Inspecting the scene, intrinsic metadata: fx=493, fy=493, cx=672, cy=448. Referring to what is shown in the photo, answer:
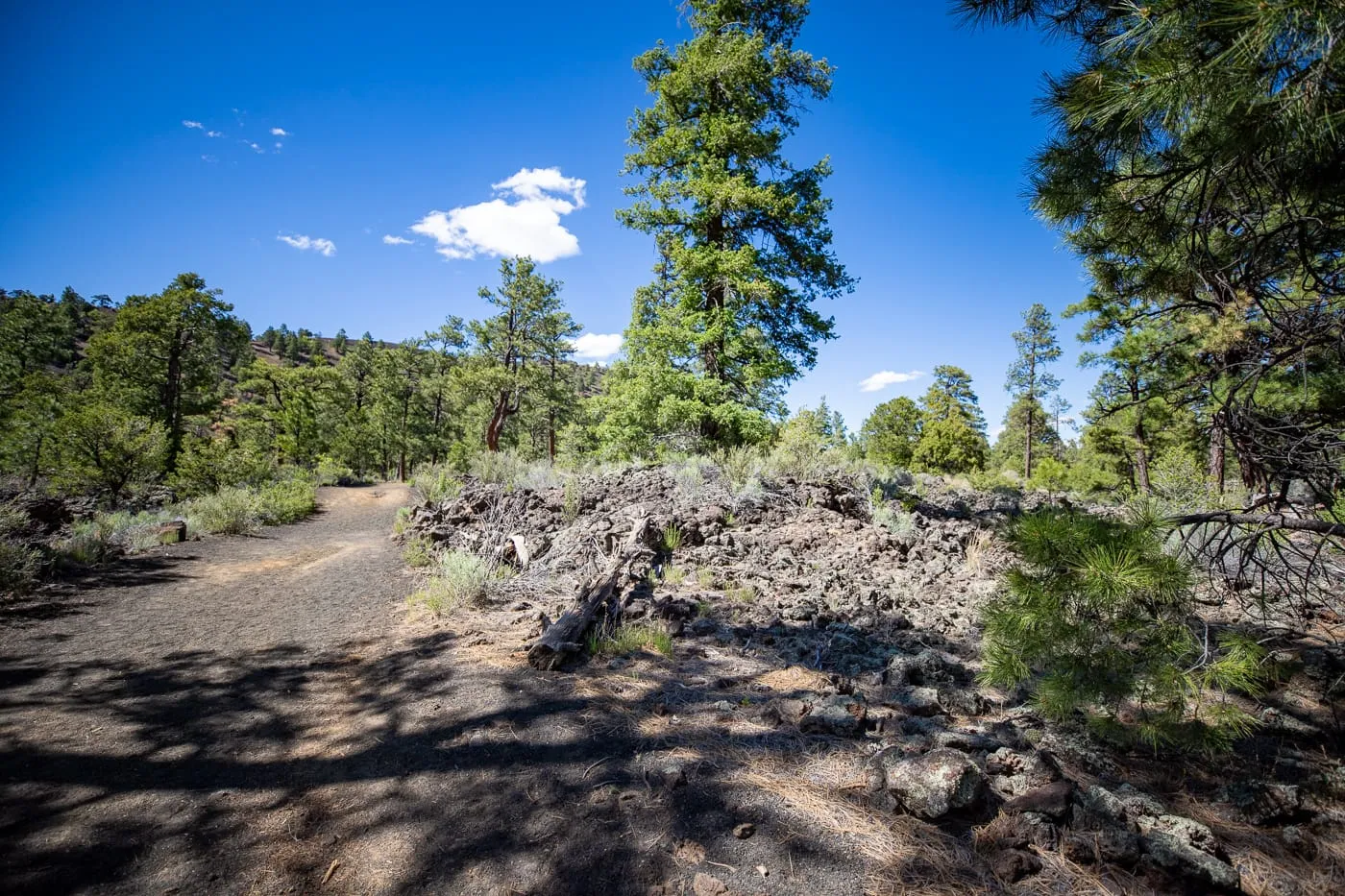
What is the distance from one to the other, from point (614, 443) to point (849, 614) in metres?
7.82

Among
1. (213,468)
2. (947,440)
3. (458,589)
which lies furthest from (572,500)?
(947,440)

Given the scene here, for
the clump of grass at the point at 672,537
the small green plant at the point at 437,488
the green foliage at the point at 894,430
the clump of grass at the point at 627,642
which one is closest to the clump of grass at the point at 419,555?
the small green plant at the point at 437,488

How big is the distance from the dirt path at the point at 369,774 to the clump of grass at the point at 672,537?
98.2 inches

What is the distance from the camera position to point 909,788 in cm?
218

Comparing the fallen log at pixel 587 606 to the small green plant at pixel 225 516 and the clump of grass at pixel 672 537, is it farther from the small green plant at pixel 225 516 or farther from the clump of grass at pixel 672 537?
the small green plant at pixel 225 516

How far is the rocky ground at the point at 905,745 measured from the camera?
1859 mm

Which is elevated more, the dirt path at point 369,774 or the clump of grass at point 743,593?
the clump of grass at point 743,593

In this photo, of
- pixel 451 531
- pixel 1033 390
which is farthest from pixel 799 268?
pixel 1033 390

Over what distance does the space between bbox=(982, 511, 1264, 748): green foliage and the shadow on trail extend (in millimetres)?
1278

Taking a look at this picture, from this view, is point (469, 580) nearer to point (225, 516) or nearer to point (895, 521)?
point (895, 521)

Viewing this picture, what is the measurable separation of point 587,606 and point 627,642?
586 mm

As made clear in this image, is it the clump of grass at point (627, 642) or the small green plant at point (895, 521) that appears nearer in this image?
the clump of grass at point (627, 642)

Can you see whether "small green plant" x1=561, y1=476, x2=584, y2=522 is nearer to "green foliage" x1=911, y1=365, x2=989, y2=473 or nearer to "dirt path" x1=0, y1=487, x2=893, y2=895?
"dirt path" x1=0, y1=487, x2=893, y2=895

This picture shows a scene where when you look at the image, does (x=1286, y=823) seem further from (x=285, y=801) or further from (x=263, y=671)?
(x=263, y=671)
